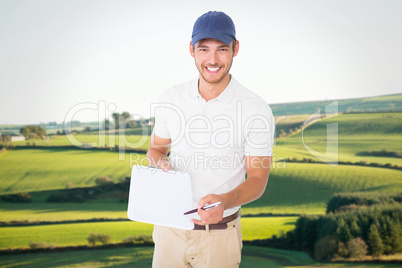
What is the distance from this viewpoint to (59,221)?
452 centimetres

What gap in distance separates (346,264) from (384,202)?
0.84 m

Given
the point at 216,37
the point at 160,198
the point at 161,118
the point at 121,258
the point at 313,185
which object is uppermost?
the point at 216,37

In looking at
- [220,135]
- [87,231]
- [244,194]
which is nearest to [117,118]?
[87,231]

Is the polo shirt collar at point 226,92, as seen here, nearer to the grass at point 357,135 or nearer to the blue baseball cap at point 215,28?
the blue baseball cap at point 215,28

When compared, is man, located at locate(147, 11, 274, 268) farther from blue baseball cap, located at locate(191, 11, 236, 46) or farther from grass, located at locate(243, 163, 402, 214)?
grass, located at locate(243, 163, 402, 214)

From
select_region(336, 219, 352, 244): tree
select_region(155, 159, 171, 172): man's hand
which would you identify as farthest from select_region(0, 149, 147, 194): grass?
select_region(155, 159, 171, 172): man's hand

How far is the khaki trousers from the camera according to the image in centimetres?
161

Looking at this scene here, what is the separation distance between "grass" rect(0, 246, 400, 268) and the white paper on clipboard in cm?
274

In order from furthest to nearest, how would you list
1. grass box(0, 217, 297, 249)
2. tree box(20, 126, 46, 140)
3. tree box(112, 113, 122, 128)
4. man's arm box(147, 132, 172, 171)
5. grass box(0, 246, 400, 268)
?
tree box(20, 126, 46, 140)
tree box(112, 113, 122, 128)
grass box(0, 217, 297, 249)
grass box(0, 246, 400, 268)
man's arm box(147, 132, 172, 171)

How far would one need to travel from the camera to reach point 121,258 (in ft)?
13.9

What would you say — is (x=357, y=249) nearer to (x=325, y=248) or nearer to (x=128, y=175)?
(x=325, y=248)

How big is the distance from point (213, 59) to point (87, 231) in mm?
3438

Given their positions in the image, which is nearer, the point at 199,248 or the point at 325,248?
the point at 199,248

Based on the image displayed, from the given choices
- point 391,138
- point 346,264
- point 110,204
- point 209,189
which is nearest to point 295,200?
point 346,264
